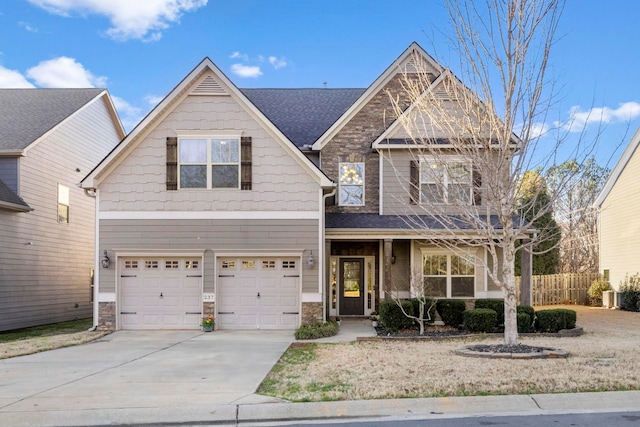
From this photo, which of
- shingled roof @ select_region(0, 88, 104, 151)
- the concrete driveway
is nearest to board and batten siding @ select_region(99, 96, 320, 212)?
the concrete driveway

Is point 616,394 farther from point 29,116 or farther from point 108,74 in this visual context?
point 108,74

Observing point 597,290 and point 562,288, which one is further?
point 562,288

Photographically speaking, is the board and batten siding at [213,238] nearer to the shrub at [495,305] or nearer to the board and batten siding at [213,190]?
the board and batten siding at [213,190]

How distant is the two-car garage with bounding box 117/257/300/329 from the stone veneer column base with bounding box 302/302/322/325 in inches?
13.9

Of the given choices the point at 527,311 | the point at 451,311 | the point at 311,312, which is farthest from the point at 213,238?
the point at 527,311

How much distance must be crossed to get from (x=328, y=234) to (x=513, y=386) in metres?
9.73

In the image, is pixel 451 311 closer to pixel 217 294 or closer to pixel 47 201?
pixel 217 294

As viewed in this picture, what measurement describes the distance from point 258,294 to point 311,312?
1627 mm

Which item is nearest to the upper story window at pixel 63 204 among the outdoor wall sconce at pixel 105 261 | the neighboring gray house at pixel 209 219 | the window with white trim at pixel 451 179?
the neighboring gray house at pixel 209 219

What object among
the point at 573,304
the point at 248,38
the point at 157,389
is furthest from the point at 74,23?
the point at 573,304

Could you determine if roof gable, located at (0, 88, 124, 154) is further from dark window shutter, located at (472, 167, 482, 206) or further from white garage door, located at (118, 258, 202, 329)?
dark window shutter, located at (472, 167, 482, 206)

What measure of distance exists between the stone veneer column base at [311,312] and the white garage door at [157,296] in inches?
118

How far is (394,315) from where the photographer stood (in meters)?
15.1

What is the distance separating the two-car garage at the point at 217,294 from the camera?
16.4 meters
